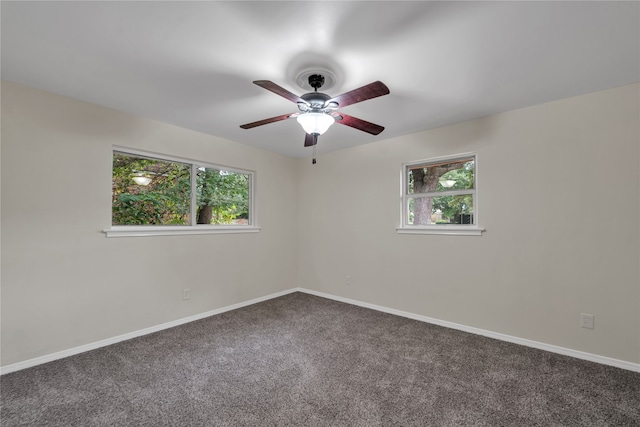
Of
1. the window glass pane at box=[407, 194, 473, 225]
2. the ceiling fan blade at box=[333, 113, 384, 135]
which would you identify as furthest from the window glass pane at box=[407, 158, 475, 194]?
the ceiling fan blade at box=[333, 113, 384, 135]

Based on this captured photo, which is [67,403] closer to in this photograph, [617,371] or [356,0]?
[356,0]

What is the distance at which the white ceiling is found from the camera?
4.87ft

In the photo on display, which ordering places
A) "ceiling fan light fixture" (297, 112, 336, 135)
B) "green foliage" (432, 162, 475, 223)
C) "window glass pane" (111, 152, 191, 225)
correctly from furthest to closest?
"green foliage" (432, 162, 475, 223) < "window glass pane" (111, 152, 191, 225) < "ceiling fan light fixture" (297, 112, 336, 135)

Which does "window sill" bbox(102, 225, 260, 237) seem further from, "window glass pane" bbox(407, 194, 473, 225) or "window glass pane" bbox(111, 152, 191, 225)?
"window glass pane" bbox(407, 194, 473, 225)

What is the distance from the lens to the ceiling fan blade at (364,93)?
1.66 meters

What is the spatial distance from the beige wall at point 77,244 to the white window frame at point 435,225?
245 cm

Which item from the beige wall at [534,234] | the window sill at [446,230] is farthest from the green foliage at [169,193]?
the window sill at [446,230]

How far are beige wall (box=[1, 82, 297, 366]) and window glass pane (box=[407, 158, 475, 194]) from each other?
2.60m

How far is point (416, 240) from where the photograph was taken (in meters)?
3.47

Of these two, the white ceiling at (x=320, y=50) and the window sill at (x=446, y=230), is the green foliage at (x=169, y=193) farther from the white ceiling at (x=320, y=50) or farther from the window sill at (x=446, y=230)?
the window sill at (x=446, y=230)

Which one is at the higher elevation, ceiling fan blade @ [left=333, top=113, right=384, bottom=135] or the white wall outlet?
ceiling fan blade @ [left=333, top=113, right=384, bottom=135]

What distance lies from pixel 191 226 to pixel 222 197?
0.62 m

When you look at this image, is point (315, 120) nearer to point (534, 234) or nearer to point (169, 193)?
point (169, 193)

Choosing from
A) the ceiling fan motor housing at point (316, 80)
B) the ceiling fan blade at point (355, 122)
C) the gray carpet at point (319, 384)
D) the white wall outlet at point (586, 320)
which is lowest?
the gray carpet at point (319, 384)
